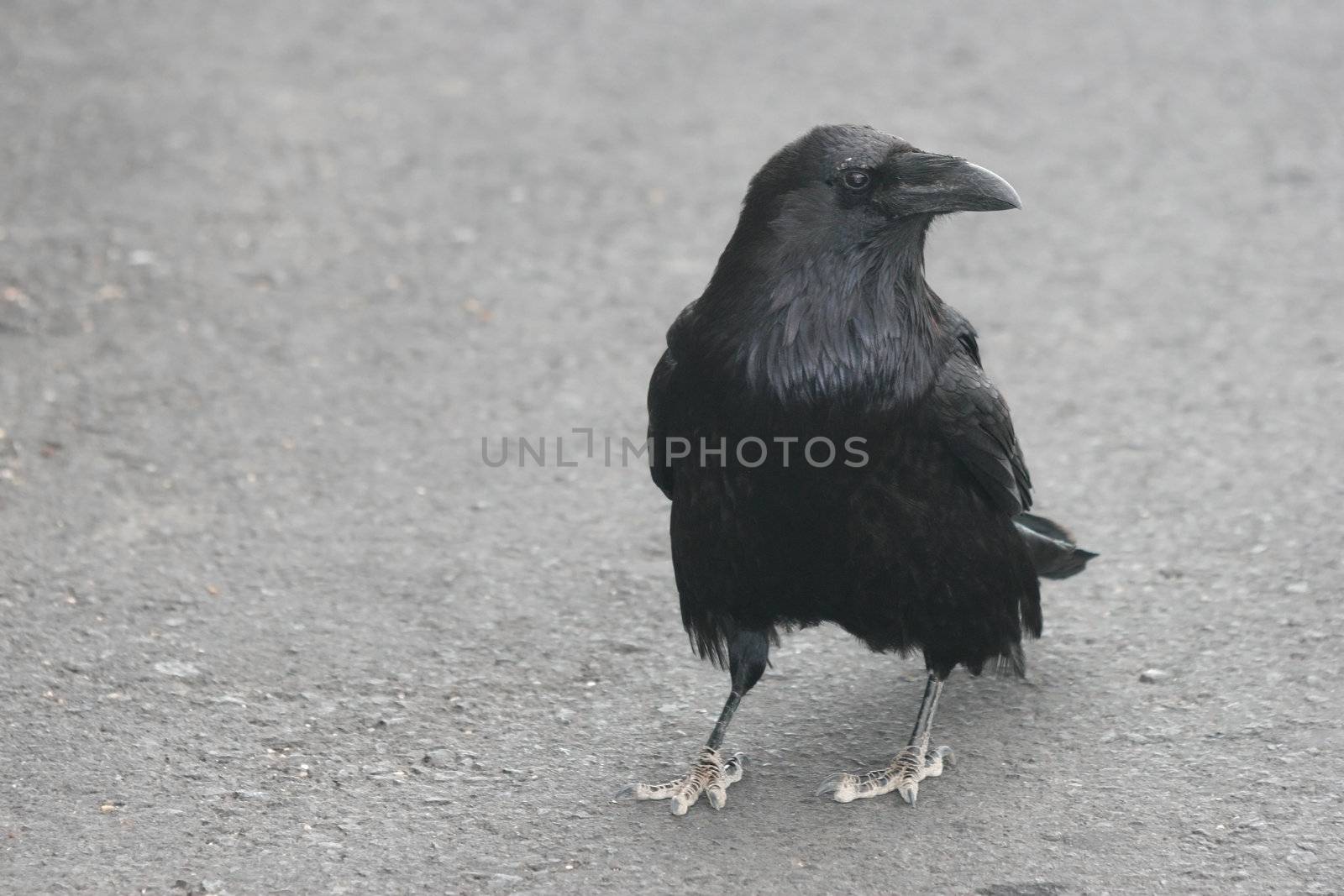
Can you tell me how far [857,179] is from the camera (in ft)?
11.6

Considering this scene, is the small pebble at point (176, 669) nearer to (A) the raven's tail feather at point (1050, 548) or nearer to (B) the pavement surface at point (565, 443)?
(B) the pavement surface at point (565, 443)

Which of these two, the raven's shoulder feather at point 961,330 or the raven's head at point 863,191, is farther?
the raven's shoulder feather at point 961,330

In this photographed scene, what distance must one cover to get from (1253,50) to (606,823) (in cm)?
663

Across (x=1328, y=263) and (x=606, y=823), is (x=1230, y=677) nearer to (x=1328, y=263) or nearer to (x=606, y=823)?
(x=606, y=823)

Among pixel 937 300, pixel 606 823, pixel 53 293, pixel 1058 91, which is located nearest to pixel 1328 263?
pixel 1058 91

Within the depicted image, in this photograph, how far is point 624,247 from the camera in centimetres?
691

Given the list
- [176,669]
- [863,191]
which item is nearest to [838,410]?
[863,191]

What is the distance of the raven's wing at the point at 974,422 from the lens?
366 cm

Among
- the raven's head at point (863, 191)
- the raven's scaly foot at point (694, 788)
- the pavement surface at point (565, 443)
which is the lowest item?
the raven's scaly foot at point (694, 788)

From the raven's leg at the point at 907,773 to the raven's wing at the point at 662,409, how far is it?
2.60ft

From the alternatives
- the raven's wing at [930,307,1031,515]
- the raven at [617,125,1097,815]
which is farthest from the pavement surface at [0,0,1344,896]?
the raven's wing at [930,307,1031,515]

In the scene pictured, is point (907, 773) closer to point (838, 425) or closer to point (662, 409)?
point (838, 425)

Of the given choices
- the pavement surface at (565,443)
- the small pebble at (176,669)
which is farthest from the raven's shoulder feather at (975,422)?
the small pebble at (176,669)

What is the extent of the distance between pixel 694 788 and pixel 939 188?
4.82 ft
